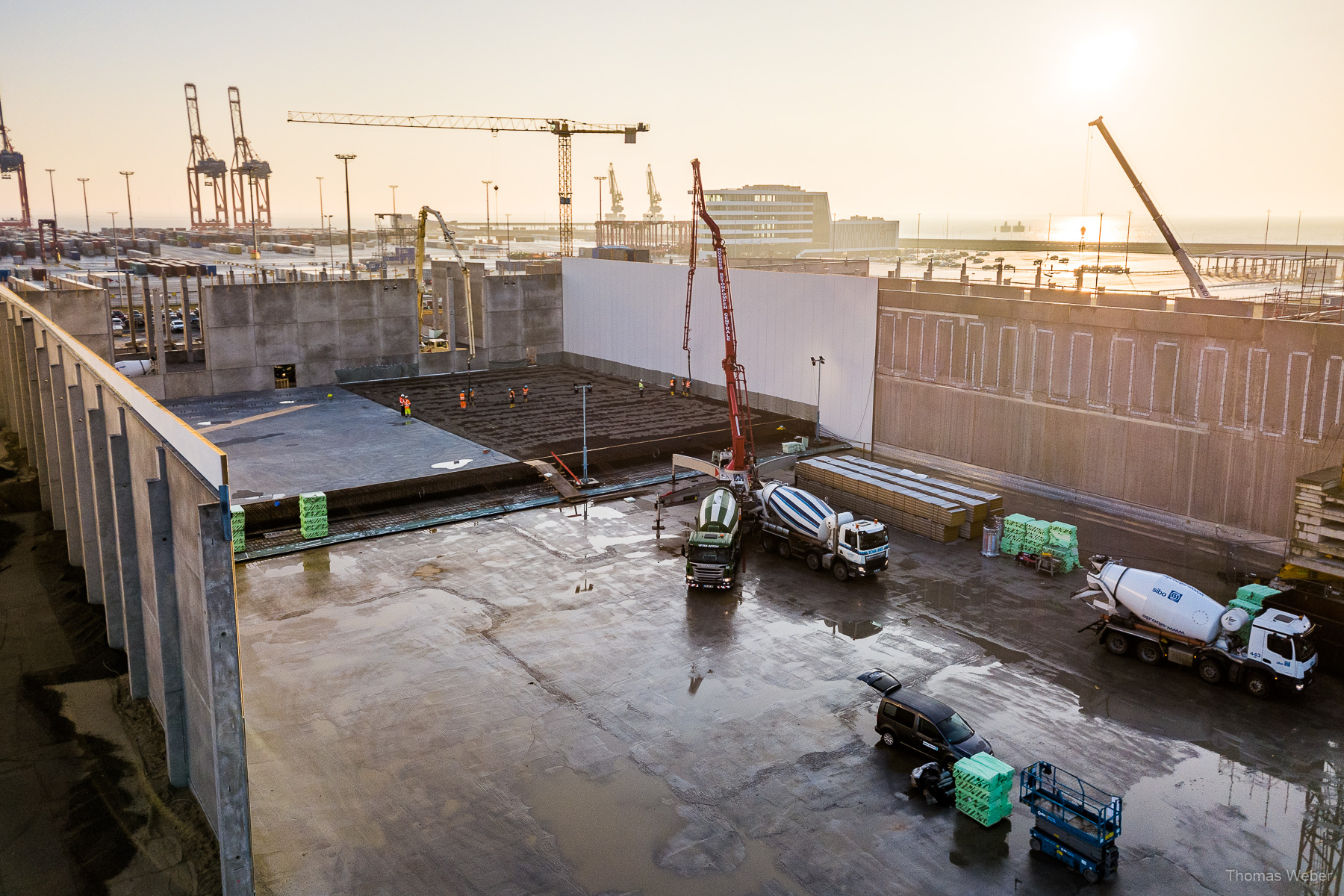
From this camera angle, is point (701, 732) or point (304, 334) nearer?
point (701, 732)

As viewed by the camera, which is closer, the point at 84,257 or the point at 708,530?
the point at 708,530

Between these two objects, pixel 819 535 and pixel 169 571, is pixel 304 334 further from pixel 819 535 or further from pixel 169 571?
pixel 169 571

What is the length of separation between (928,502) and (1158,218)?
22.6m

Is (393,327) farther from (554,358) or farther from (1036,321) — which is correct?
(1036,321)

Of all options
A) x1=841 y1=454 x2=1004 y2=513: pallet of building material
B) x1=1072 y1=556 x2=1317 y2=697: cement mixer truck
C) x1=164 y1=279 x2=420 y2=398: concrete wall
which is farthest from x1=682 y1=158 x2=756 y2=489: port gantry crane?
x1=164 y1=279 x2=420 y2=398: concrete wall

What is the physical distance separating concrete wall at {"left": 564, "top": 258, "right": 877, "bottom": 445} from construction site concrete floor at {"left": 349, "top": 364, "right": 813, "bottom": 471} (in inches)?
55.6

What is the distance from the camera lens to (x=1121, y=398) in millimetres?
36375

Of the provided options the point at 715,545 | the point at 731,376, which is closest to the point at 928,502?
the point at 715,545

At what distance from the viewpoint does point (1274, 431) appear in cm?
3216

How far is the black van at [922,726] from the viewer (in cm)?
1927

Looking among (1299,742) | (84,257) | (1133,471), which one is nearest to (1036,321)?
(1133,471)

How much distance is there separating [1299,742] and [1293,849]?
4.45 metres

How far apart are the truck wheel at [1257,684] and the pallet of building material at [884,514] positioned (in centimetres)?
1171

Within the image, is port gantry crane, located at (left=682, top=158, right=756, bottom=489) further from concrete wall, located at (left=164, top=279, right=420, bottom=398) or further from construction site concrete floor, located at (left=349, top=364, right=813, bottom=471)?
concrete wall, located at (left=164, top=279, right=420, bottom=398)
